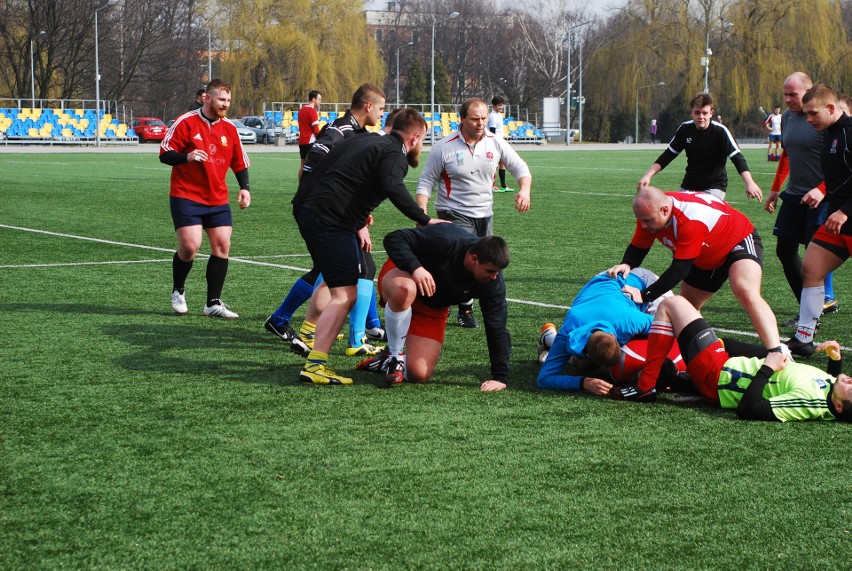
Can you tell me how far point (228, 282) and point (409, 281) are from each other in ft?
16.5

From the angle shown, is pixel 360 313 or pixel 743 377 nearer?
pixel 743 377

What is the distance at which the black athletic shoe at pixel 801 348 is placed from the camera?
25.9 ft

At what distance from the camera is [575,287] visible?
439 inches

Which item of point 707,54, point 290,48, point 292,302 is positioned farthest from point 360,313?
point 290,48

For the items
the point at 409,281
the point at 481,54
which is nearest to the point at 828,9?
the point at 481,54

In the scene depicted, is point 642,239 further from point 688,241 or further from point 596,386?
point 596,386

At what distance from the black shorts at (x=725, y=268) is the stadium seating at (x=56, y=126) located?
171 ft

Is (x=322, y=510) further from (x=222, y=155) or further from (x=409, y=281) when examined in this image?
(x=222, y=155)

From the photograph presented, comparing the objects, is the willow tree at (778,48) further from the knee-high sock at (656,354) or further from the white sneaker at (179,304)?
the knee-high sock at (656,354)

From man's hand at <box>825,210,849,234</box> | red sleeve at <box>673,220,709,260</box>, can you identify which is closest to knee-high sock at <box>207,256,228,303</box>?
red sleeve at <box>673,220,709,260</box>

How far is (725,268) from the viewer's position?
22.9 feet

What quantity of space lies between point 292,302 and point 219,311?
1195 mm

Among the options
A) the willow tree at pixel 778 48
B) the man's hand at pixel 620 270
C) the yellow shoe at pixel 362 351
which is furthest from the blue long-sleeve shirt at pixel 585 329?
the willow tree at pixel 778 48

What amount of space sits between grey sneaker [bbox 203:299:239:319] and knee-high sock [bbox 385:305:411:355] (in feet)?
8.99
